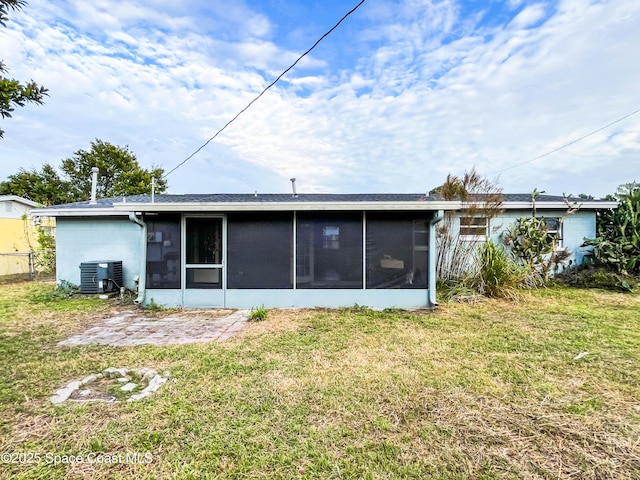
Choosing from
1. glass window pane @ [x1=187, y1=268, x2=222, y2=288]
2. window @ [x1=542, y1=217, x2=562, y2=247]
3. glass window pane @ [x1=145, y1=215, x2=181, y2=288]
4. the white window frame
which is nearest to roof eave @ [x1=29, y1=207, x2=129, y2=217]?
glass window pane @ [x1=145, y1=215, x2=181, y2=288]

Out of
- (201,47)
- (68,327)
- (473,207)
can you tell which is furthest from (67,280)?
(473,207)

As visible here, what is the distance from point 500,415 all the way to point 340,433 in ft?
4.58

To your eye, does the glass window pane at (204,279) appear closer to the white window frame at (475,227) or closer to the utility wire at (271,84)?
the utility wire at (271,84)

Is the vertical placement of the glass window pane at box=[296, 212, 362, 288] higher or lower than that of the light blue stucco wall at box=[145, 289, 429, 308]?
higher

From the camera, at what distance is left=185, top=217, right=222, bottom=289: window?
6.34 metres

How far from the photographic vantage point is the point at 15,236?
1153 cm

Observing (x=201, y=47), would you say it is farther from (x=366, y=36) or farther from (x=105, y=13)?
(x=366, y=36)

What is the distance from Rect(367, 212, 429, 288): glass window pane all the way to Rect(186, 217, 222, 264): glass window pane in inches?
126

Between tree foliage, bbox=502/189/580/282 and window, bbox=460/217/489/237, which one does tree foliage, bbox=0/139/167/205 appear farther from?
tree foliage, bbox=502/189/580/282

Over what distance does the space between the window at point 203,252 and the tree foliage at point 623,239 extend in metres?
10.3

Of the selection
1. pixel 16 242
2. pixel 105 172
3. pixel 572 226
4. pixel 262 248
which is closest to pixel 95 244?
pixel 262 248

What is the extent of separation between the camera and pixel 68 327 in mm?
5094

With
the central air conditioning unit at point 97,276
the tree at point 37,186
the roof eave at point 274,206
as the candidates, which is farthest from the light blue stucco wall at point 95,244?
the tree at point 37,186

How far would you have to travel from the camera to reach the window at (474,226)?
846 centimetres
